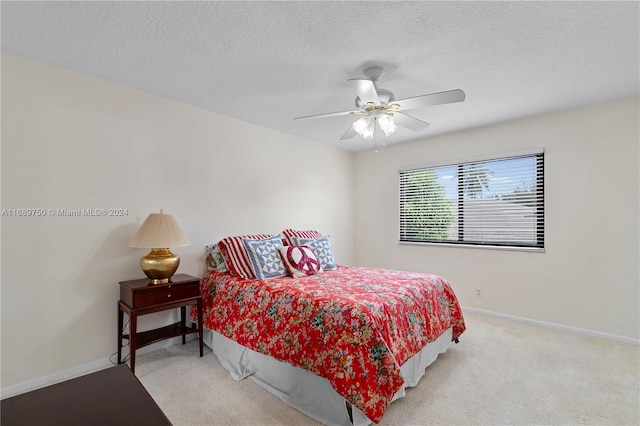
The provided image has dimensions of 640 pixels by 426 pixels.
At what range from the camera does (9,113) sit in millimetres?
2193

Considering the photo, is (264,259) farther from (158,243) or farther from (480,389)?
(480,389)

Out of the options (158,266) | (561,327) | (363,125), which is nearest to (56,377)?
(158,266)

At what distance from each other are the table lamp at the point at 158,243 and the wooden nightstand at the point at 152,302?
10cm

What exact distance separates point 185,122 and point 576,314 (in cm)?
449

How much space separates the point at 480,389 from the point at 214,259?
2536mm

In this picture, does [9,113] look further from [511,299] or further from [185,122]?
[511,299]

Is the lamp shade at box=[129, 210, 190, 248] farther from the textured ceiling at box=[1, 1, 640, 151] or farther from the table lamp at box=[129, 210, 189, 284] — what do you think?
the textured ceiling at box=[1, 1, 640, 151]

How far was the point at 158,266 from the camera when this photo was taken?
8.31 feet

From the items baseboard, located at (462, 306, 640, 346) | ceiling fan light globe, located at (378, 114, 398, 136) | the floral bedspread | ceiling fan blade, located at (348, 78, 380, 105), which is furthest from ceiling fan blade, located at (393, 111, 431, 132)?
baseboard, located at (462, 306, 640, 346)

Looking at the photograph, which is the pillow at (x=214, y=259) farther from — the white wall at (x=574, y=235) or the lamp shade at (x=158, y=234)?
the white wall at (x=574, y=235)

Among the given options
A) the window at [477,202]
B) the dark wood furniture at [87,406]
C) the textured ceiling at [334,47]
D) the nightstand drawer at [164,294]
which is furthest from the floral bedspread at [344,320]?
the textured ceiling at [334,47]

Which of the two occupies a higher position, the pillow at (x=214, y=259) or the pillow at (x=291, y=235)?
the pillow at (x=291, y=235)

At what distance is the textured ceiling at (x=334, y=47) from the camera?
5.68 ft

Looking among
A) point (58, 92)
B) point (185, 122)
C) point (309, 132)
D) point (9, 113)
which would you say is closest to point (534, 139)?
point (309, 132)
